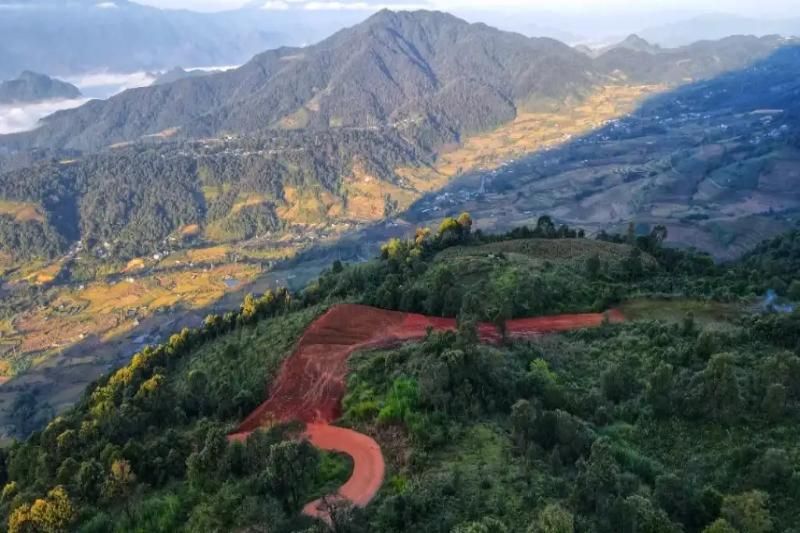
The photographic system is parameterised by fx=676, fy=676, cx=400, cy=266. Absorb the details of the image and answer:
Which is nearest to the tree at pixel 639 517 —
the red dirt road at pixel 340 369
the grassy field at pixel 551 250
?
A: the red dirt road at pixel 340 369

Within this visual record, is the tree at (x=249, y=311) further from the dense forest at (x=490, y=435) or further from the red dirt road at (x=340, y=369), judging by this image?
the red dirt road at (x=340, y=369)

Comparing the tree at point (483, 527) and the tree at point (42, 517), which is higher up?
the tree at point (483, 527)

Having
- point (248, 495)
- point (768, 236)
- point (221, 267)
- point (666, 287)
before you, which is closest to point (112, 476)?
A: point (248, 495)

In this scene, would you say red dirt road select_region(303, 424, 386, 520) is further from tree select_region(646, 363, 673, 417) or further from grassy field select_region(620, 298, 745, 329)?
grassy field select_region(620, 298, 745, 329)

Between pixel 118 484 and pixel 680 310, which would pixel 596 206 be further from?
pixel 118 484

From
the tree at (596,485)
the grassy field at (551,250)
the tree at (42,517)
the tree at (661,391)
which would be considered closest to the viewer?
the tree at (596,485)

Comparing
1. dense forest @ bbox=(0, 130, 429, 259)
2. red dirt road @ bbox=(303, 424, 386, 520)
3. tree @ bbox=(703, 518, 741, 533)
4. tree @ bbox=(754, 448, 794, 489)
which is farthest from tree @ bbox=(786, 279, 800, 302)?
dense forest @ bbox=(0, 130, 429, 259)

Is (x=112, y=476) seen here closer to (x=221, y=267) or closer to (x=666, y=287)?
(x=666, y=287)

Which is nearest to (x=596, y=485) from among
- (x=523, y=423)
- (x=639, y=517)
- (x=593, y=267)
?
(x=639, y=517)
